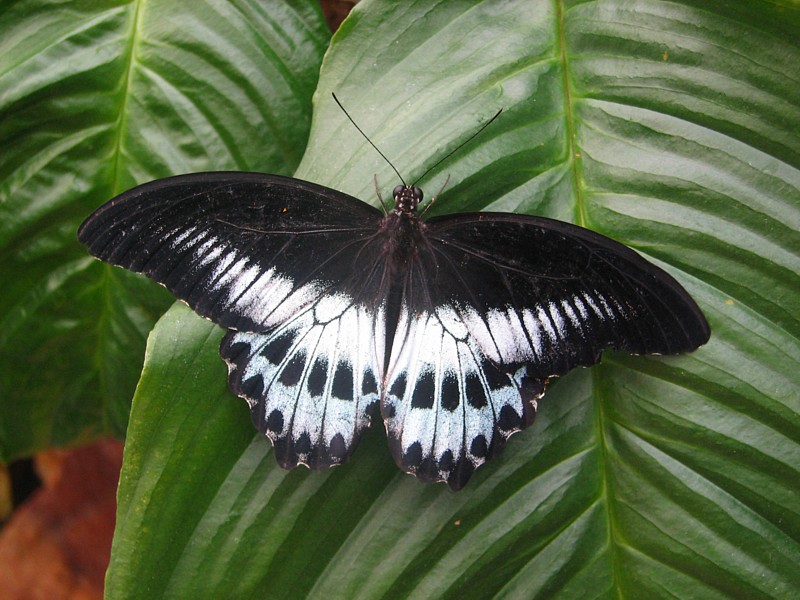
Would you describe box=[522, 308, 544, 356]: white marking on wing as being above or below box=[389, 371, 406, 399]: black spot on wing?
above

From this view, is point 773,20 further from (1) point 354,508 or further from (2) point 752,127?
(1) point 354,508

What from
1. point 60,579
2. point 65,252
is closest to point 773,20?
point 65,252

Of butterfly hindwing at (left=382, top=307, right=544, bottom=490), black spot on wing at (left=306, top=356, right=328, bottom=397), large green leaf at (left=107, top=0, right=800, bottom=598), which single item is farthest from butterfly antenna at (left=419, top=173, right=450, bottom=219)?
black spot on wing at (left=306, top=356, right=328, bottom=397)

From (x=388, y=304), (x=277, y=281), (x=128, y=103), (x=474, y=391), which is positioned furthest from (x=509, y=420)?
(x=128, y=103)

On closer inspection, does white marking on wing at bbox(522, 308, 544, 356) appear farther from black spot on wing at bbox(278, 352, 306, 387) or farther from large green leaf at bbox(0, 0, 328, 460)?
large green leaf at bbox(0, 0, 328, 460)

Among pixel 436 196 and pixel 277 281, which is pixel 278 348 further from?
A: pixel 436 196
